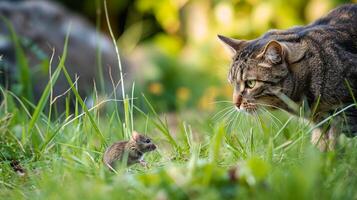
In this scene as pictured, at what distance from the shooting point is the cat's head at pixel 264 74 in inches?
137

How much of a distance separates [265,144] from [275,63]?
1.58 feet

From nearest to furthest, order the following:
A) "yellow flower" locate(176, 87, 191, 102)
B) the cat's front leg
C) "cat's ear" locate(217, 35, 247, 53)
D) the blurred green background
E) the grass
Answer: the grass, the cat's front leg, "cat's ear" locate(217, 35, 247, 53), "yellow flower" locate(176, 87, 191, 102), the blurred green background

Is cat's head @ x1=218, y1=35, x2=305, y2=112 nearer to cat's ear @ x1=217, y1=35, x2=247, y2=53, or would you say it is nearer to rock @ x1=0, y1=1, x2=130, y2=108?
cat's ear @ x1=217, y1=35, x2=247, y2=53

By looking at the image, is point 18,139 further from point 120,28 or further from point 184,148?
point 120,28

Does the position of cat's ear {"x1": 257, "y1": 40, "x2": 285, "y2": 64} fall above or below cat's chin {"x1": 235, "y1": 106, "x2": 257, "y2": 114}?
above

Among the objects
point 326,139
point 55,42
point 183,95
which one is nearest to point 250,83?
point 326,139

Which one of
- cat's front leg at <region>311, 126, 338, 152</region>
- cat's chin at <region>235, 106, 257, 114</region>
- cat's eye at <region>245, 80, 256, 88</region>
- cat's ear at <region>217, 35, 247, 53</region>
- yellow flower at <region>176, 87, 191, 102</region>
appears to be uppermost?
cat's ear at <region>217, 35, 247, 53</region>

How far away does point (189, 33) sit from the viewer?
31.9 ft

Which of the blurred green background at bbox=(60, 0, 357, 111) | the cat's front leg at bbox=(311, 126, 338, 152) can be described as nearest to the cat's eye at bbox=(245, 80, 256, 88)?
the cat's front leg at bbox=(311, 126, 338, 152)

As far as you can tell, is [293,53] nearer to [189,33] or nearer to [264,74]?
[264,74]

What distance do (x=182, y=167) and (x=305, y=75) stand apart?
4.18 ft

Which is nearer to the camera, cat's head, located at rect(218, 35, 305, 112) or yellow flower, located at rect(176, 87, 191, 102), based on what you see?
cat's head, located at rect(218, 35, 305, 112)

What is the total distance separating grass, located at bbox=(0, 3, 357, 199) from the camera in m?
2.20

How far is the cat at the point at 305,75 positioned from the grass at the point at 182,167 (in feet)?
0.54
